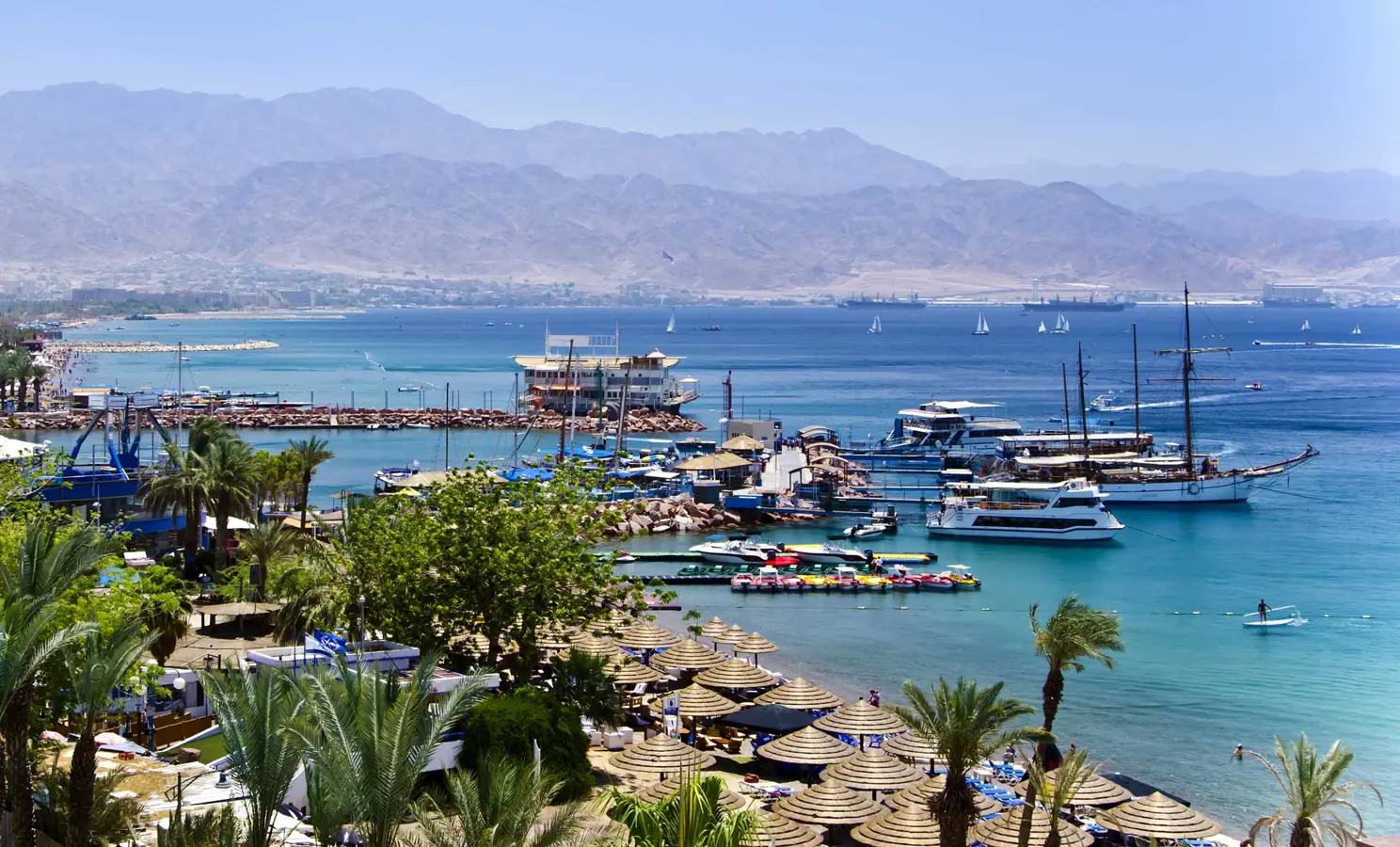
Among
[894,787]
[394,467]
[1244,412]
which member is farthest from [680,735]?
[1244,412]

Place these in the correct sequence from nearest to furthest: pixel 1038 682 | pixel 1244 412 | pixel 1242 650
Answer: pixel 1038 682 < pixel 1242 650 < pixel 1244 412

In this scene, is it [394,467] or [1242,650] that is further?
[394,467]

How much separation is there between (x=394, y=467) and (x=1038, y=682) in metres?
40.8

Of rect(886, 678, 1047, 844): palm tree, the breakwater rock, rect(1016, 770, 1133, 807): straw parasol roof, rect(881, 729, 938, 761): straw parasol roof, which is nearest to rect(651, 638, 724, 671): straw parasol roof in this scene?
rect(881, 729, 938, 761): straw parasol roof

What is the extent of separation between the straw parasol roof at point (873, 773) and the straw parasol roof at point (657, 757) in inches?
75.5

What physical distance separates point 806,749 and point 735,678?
4466 mm

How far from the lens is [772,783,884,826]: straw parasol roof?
62.4 feet

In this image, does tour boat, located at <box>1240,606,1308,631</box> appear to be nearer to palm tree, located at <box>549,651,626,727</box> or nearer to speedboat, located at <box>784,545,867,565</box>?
speedboat, located at <box>784,545,867,565</box>

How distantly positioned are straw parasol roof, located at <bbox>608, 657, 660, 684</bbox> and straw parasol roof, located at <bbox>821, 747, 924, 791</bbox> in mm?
5304

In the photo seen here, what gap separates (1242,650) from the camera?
1371 inches

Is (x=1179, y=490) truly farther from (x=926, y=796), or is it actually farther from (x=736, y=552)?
(x=926, y=796)

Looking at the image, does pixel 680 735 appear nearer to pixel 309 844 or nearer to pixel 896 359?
pixel 309 844

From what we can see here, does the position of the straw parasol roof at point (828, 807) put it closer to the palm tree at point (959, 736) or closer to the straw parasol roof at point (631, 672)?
the palm tree at point (959, 736)

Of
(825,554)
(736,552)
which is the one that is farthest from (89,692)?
(825,554)
